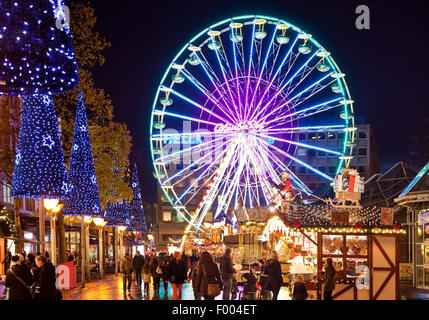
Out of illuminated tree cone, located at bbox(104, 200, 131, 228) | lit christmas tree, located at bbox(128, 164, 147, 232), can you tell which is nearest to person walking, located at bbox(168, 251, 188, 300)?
illuminated tree cone, located at bbox(104, 200, 131, 228)

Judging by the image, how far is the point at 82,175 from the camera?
2869cm

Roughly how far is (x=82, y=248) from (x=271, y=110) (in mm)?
11578

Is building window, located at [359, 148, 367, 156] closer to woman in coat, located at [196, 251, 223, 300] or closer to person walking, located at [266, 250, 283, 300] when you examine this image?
person walking, located at [266, 250, 283, 300]

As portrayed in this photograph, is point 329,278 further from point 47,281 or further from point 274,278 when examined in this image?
point 47,281

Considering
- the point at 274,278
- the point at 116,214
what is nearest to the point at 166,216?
the point at 116,214

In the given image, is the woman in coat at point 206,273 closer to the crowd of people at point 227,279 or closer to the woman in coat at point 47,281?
the crowd of people at point 227,279

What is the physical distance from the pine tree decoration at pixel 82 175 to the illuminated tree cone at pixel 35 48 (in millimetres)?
13519

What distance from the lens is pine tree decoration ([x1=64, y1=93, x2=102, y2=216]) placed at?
27812mm

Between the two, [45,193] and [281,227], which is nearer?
[45,193]

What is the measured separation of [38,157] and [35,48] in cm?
959
